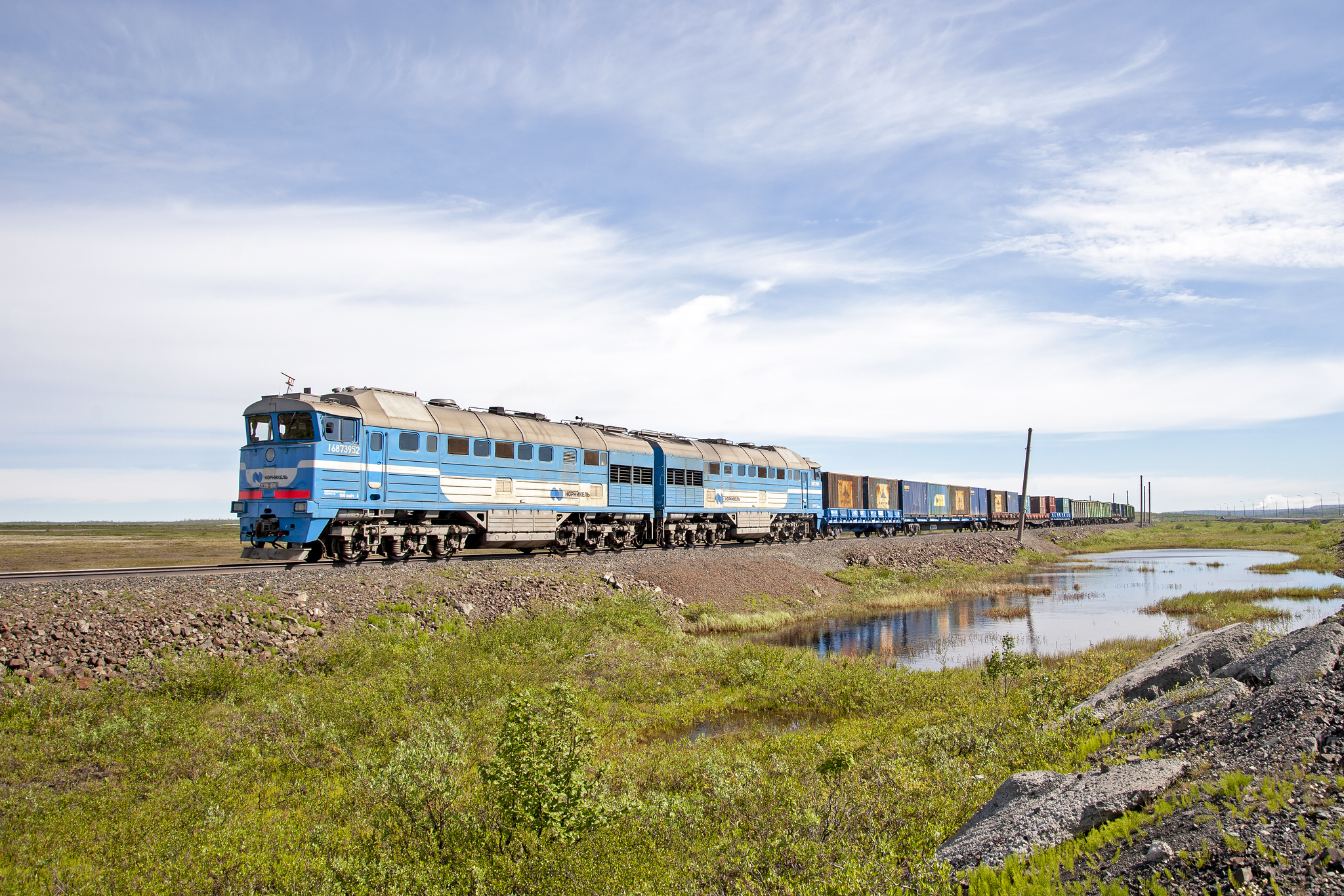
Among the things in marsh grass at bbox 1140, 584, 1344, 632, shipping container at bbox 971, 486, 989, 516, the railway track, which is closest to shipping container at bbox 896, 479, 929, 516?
shipping container at bbox 971, 486, 989, 516

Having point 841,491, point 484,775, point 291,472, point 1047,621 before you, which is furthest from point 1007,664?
point 841,491

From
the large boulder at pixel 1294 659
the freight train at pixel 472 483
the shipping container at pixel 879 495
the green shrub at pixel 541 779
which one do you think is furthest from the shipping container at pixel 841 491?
the green shrub at pixel 541 779

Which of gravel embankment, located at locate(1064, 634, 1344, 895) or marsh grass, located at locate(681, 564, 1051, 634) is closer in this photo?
gravel embankment, located at locate(1064, 634, 1344, 895)

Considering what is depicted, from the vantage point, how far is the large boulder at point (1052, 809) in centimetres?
586

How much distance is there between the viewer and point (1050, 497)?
306 feet

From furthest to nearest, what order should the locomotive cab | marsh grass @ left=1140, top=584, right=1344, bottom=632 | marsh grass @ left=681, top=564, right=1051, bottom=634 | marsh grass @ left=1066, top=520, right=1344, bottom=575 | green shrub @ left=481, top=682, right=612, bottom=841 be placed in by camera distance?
marsh grass @ left=1066, top=520, right=1344, bottom=575 → marsh grass @ left=681, top=564, right=1051, bottom=634 → marsh grass @ left=1140, top=584, right=1344, bottom=632 → the locomotive cab → green shrub @ left=481, top=682, right=612, bottom=841

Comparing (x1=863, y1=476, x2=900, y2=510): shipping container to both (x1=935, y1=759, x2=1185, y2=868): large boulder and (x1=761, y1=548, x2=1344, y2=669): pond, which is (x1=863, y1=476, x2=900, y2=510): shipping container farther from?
(x1=935, y1=759, x2=1185, y2=868): large boulder

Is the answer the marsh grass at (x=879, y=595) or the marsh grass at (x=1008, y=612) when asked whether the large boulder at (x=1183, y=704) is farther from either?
the marsh grass at (x=1008, y=612)

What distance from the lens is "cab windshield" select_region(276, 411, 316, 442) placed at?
20000 millimetres

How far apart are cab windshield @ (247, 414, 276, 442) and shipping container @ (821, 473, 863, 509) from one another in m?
37.6

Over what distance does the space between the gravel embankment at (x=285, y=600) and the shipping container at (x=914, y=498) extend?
Result: 111 feet

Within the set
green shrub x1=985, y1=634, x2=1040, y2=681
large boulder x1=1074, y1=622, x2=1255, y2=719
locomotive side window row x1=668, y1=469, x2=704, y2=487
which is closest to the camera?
large boulder x1=1074, y1=622, x2=1255, y2=719

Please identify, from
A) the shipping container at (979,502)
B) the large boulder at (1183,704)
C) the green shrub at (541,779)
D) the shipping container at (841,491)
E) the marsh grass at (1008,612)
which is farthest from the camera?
the shipping container at (979,502)

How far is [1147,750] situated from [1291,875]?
13.4 ft
